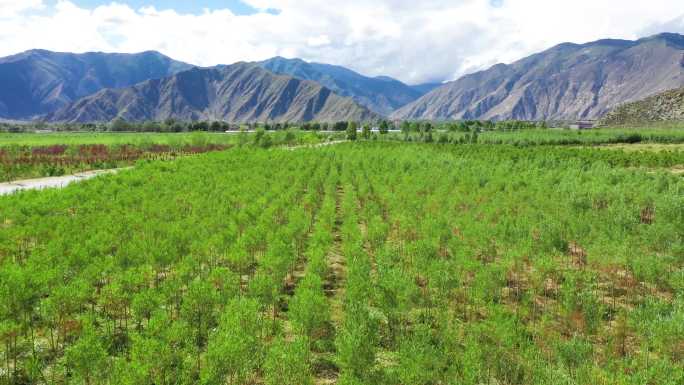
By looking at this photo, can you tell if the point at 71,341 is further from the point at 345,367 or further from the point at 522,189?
the point at 522,189

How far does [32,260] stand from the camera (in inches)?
479

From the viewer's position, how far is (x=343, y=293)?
13.1 metres

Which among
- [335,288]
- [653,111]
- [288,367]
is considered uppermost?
[653,111]

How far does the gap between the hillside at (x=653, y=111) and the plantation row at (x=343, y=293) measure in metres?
157

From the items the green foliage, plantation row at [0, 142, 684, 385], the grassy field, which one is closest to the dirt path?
→ plantation row at [0, 142, 684, 385]

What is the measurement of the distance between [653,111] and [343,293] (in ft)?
601

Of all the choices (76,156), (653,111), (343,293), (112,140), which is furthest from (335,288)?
(653,111)

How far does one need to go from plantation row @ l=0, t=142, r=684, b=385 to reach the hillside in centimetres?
15732

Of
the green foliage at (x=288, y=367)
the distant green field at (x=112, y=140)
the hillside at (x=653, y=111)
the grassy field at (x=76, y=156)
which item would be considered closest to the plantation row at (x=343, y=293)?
the green foliage at (x=288, y=367)

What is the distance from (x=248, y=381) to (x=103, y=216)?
13.9 metres

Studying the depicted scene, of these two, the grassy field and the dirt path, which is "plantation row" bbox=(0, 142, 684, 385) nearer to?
the dirt path

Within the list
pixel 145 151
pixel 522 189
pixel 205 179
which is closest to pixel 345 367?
pixel 522 189

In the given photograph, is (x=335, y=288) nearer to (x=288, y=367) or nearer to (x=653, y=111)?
(x=288, y=367)

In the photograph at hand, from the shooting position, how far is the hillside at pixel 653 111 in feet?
477
